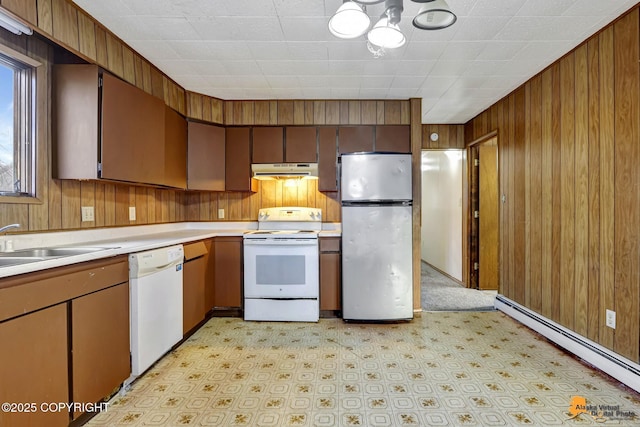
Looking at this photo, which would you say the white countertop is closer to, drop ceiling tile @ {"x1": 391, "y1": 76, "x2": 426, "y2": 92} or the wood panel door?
drop ceiling tile @ {"x1": 391, "y1": 76, "x2": 426, "y2": 92}

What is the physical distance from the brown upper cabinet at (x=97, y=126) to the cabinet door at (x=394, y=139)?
2.37 metres

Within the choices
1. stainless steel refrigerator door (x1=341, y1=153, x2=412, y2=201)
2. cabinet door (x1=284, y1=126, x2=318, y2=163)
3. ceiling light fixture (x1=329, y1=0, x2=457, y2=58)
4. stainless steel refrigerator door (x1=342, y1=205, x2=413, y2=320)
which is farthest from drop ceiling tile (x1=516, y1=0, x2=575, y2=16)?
cabinet door (x1=284, y1=126, x2=318, y2=163)

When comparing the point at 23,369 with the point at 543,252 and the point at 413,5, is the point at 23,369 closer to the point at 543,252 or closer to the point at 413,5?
the point at 413,5

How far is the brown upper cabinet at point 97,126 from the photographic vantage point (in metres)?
2.02

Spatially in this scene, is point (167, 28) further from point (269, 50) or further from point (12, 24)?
point (12, 24)

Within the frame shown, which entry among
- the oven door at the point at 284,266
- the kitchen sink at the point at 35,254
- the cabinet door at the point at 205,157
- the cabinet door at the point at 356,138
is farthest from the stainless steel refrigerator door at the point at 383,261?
the kitchen sink at the point at 35,254

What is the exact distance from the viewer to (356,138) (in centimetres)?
360

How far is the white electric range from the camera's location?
3182 mm

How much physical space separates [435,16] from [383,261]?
2109mm

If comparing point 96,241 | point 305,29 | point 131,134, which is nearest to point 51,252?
point 96,241

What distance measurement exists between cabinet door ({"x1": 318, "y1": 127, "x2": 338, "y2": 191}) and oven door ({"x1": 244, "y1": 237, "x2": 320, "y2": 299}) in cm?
79

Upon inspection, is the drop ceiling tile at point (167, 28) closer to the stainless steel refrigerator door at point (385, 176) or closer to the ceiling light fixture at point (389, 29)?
the ceiling light fixture at point (389, 29)

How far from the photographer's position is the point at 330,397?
194 centimetres

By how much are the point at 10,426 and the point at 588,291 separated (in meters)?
3.42
